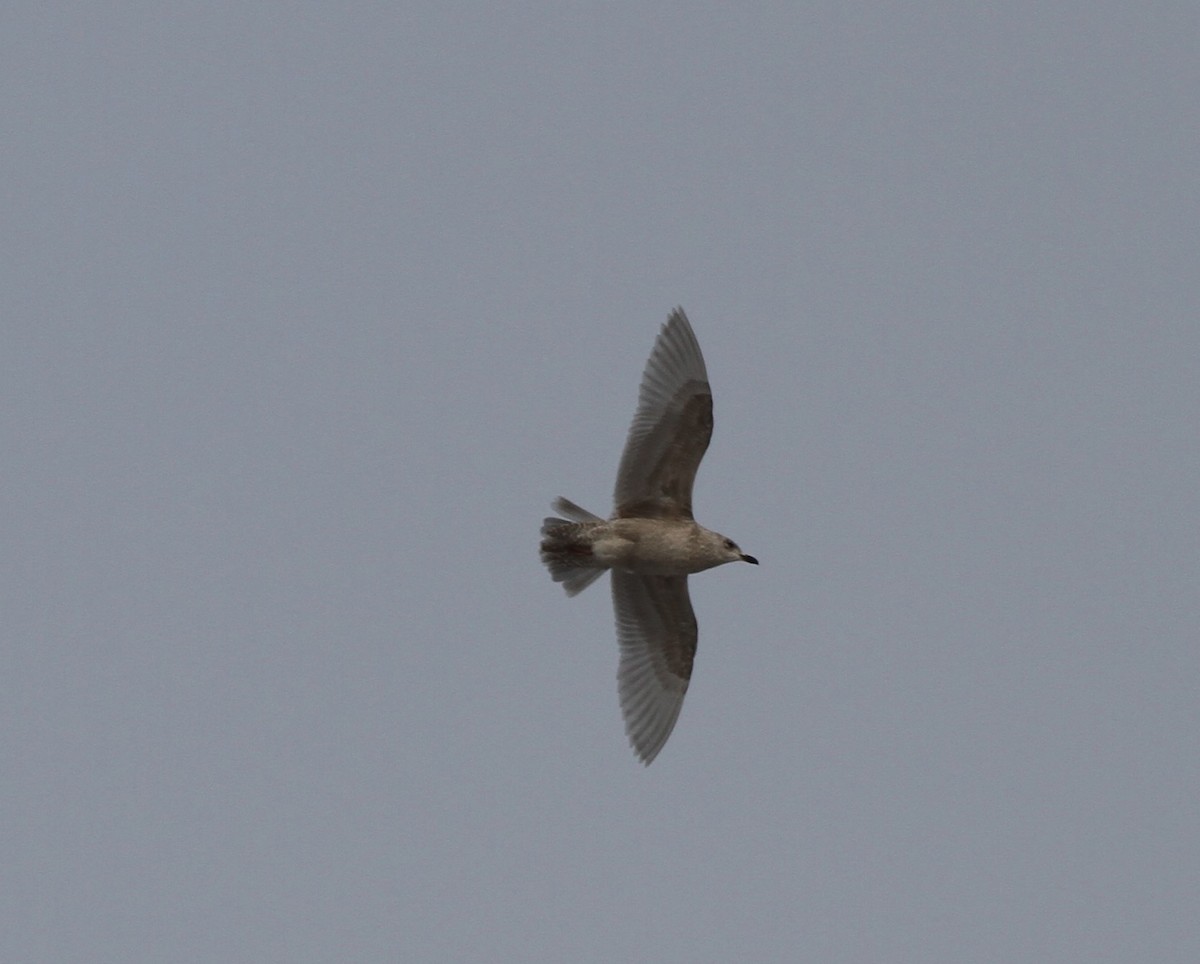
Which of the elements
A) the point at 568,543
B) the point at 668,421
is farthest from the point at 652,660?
the point at 668,421

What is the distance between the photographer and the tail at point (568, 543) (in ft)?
76.4

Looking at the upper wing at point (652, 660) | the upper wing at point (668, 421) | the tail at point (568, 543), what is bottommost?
the upper wing at point (652, 660)

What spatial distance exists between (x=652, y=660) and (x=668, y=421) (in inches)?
137

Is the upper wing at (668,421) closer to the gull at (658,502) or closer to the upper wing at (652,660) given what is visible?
the gull at (658,502)

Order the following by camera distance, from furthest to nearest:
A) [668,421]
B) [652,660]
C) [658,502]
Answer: [652,660]
[658,502]
[668,421]

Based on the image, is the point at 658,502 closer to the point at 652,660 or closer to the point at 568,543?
the point at 568,543

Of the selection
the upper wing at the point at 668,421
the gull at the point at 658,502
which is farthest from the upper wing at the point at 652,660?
the upper wing at the point at 668,421

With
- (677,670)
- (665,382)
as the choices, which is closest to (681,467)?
(665,382)

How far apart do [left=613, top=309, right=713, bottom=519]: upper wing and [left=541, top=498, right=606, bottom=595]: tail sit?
0.54 metres

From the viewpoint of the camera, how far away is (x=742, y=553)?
77.3ft

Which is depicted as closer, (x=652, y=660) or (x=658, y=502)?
(x=658, y=502)

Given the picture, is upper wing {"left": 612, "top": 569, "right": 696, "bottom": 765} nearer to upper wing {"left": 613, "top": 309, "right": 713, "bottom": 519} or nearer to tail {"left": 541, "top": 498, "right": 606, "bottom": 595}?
tail {"left": 541, "top": 498, "right": 606, "bottom": 595}

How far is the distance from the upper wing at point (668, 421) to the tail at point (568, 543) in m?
0.54

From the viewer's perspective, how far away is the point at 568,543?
76.6ft
